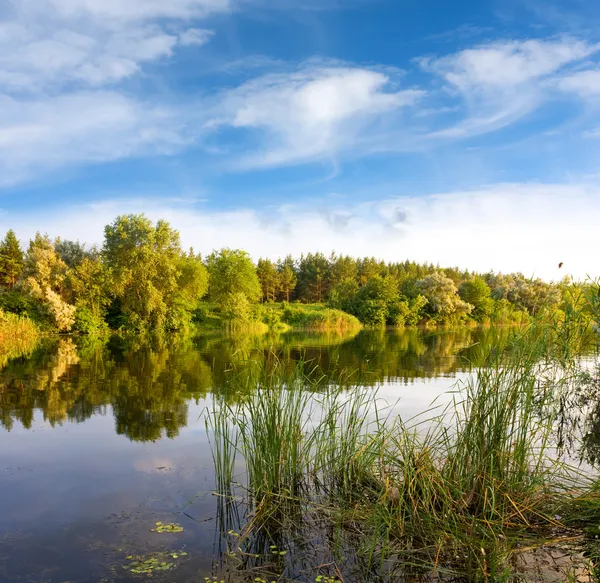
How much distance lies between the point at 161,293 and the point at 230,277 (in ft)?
27.3

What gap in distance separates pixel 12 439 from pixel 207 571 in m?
6.96

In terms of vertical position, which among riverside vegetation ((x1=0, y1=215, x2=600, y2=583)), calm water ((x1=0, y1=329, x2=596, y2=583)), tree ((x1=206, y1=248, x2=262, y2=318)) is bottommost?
calm water ((x1=0, y1=329, x2=596, y2=583))

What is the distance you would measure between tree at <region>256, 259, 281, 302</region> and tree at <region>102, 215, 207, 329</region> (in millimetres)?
24642

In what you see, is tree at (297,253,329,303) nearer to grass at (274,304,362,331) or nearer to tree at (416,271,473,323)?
tree at (416,271,473,323)

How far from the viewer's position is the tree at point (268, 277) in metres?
74.1

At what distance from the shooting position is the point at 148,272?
44.0 m

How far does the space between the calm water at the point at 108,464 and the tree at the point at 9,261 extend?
146 feet

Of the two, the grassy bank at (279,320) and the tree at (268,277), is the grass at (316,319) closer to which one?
the grassy bank at (279,320)

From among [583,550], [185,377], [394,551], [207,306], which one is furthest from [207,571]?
[207,306]

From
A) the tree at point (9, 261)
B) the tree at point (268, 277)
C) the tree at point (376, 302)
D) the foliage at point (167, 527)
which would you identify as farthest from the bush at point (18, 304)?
the foliage at point (167, 527)

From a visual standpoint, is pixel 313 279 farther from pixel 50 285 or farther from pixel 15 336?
pixel 15 336

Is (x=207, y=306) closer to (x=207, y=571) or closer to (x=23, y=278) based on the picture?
(x=23, y=278)

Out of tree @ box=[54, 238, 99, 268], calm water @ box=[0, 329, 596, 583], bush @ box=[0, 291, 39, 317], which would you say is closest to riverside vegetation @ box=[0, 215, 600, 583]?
calm water @ box=[0, 329, 596, 583]

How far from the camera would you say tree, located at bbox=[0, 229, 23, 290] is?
188ft
